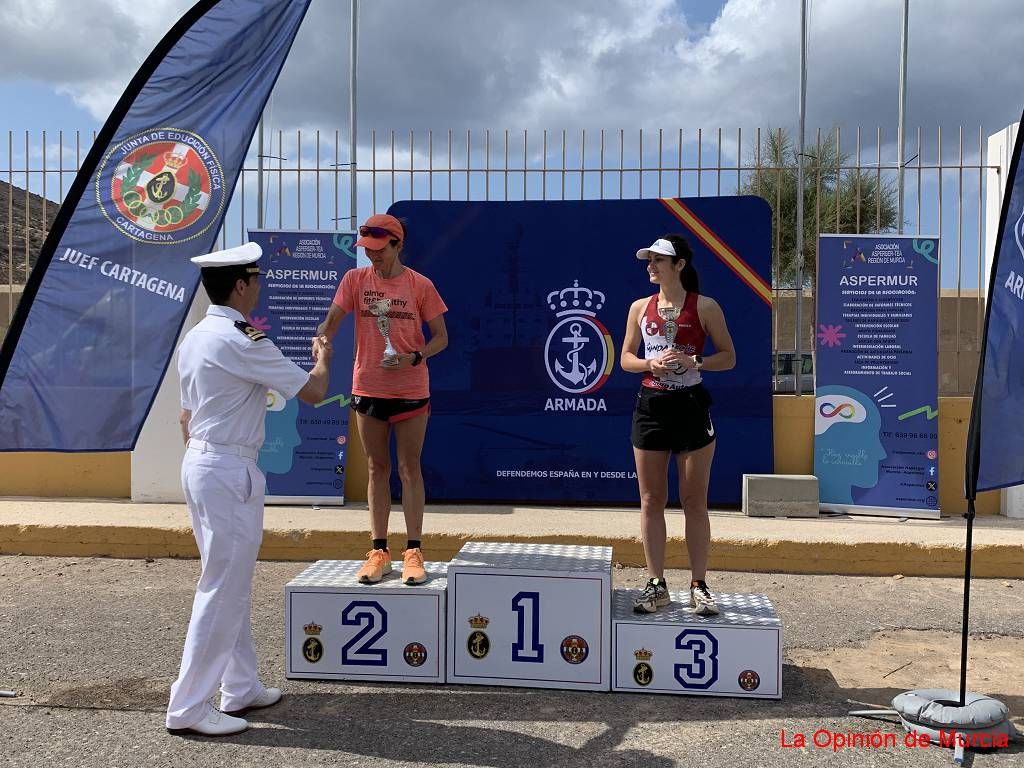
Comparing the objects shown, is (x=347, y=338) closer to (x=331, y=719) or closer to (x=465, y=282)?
(x=465, y=282)

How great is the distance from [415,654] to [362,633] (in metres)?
0.25

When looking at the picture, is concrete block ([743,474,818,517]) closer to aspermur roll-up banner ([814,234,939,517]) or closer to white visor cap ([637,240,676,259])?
aspermur roll-up banner ([814,234,939,517])

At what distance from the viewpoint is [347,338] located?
25.3 ft

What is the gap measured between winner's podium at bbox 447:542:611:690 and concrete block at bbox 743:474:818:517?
3.48 m

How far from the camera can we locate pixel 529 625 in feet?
13.5

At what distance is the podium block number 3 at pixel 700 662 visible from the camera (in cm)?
401

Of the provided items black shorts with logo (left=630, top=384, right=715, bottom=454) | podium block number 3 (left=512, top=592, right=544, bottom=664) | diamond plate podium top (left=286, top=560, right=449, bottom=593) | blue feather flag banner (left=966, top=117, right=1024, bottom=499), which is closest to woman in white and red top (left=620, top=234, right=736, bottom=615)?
black shorts with logo (left=630, top=384, right=715, bottom=454)

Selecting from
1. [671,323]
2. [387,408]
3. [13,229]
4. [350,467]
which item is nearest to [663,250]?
[671,323]

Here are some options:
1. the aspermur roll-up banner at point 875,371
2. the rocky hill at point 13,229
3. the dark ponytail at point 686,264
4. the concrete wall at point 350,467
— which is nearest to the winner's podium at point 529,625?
the dark ponytail at point 686,264

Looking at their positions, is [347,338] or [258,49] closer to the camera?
[258,49]

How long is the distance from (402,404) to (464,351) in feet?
10.7

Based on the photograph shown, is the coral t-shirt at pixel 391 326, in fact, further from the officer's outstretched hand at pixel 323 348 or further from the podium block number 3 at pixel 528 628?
the podium block number 3 at pixel 528 628

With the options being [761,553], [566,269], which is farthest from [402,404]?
[566,269]

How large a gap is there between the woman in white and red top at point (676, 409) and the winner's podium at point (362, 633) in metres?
0.93
